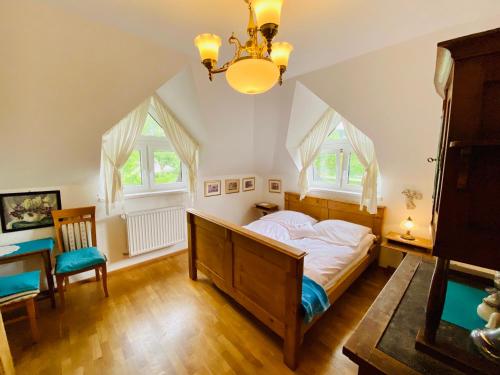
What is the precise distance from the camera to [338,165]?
3504 millimetres

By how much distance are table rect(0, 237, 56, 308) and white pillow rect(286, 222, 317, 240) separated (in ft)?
8.79

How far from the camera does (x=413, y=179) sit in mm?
2680

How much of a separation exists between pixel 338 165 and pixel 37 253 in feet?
12.5

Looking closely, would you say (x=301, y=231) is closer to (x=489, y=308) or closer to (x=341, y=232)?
(x=341, y=232)

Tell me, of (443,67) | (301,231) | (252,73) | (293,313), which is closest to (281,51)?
(252,73)

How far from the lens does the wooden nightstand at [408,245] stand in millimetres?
2560

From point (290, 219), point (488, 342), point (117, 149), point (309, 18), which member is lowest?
point (290, 219)

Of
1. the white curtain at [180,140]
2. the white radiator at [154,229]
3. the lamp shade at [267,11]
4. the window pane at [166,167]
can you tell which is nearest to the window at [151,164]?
the window pane at [166,167]

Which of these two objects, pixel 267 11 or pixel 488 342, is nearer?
pixel 488 342

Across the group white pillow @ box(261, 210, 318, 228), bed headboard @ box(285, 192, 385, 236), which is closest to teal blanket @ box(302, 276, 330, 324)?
white pillow @ box(261, 210, 318, 228)

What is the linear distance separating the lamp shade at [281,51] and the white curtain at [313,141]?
213 centimetres

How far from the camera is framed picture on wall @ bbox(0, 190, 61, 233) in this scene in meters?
2.27

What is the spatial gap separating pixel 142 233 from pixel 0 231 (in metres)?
1.33

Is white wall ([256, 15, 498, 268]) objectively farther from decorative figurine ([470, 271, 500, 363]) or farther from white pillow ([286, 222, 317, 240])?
decorative figurine ([470, 271, 500, 363])
